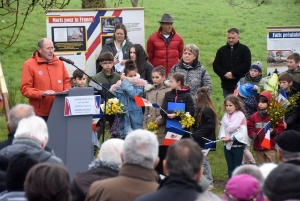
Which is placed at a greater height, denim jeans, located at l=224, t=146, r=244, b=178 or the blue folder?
the blue folder

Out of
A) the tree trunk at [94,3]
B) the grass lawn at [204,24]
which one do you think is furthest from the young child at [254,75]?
the grass lawn at [204,24]

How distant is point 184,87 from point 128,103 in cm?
101

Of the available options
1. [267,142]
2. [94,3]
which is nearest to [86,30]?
[94,3]

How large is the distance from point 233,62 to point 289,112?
2395 mm

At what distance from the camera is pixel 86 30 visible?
1310cm

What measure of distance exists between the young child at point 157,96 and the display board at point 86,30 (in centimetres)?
207

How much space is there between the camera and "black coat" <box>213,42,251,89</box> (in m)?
13.4

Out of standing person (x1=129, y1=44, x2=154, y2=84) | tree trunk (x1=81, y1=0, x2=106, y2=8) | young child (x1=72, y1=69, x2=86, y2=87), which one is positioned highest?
tree trunk (x1=81, y1=0, x2=106, y2=8)

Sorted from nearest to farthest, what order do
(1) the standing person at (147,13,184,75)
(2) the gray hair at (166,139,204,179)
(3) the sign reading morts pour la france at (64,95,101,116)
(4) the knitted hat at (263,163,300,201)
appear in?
(4) the knitted hat at (263,163,300,201) → (2) the gray hair at (166,139,204,179) → (3) the sign reading morts pour la france at (64,95,101,116) → (1) the standing person at (147,13,184,75)

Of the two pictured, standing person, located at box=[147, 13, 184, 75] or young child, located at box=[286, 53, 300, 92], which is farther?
standing person, located at box=[147, 13, 184, 75]

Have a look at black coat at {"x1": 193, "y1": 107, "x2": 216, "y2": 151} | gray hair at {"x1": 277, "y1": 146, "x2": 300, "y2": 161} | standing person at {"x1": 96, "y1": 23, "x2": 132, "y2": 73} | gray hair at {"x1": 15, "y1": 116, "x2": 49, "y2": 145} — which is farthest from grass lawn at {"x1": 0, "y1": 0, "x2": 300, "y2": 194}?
gray hair at {"x1": 15, "y1": 116, "x2": 49, "y2": 145}

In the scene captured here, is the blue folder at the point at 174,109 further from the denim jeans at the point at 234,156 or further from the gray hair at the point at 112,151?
the gray hair at the point at 112,151

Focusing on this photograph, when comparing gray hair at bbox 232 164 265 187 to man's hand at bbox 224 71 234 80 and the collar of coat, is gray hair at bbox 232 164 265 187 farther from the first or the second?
man's hand at bbox 224 71 234 80

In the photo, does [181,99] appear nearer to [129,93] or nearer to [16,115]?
[129,93]
